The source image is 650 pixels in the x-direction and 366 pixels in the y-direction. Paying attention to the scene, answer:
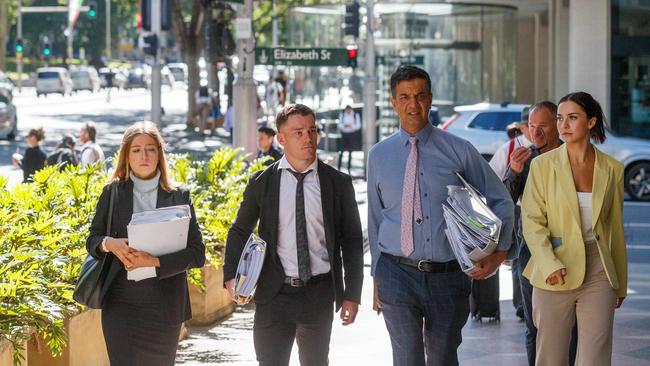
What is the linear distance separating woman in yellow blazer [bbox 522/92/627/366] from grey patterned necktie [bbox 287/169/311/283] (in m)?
1.24

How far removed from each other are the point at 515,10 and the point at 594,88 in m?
18.5

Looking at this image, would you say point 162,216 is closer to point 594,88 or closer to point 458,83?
point 594,88

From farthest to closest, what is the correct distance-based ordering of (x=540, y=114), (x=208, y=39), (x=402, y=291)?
(x=208, y=39) → (x=540, y=114) → (x=402, y=291)

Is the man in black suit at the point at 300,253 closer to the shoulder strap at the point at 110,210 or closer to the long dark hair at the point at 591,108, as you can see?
the shoulder strap at the point at 110,210

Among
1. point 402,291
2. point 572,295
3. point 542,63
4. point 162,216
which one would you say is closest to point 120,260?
point 162,216

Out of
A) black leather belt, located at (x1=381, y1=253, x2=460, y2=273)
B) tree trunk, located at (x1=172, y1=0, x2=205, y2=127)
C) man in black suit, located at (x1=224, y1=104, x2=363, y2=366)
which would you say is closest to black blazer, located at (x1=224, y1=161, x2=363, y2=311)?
man in black suit, located at (x1=224, y1=104, x2=363, y2=366)

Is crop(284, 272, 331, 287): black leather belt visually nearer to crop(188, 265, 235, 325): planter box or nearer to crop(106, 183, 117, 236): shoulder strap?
crop(106, 183, 117, 236): shoulder strap

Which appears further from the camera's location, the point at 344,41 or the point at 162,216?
the point at 344,41

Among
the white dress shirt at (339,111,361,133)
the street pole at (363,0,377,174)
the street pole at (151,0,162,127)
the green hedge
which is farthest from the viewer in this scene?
the white dress shirt at (339,111,361,133)

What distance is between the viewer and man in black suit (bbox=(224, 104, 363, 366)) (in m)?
6.54

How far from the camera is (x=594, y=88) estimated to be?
30047 millimetres

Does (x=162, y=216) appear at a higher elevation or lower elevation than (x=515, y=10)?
lower

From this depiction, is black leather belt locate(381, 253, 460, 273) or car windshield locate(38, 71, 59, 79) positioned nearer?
black leather belt locate(381, 253, 460, 273)

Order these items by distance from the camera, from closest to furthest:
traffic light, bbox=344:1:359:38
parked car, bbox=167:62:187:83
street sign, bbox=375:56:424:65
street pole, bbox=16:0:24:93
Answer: traffic light, bbox=344:1:359:38
street sign, bbox=375:56:424:65
street pole, bbox=16:0:24:93
parked car, bbox=167:62:187:83
